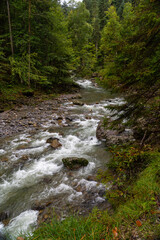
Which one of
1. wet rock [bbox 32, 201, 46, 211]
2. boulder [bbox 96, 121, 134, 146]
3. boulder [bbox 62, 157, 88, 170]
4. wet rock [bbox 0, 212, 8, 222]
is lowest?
wet rock [bbox 0, 212, 8, 222]

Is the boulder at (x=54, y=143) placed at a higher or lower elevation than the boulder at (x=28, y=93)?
lower

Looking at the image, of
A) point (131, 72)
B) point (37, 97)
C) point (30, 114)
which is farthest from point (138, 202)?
point (37, 97)

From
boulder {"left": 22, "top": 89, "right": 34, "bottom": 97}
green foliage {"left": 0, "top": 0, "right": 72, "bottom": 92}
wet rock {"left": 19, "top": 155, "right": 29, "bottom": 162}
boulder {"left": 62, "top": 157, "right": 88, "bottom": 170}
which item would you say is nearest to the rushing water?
wet rock {"left": 19, "top": 155, "right": 29, "bottom": 162}

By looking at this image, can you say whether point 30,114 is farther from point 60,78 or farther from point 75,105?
point 60,78

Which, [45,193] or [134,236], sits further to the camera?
[45,193]

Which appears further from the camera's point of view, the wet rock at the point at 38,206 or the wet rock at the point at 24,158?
the wet rock at the point at 24,158

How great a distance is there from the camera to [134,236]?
69.6 inches

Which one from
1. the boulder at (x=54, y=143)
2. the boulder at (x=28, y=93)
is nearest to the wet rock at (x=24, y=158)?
the boulder at (x=54, y=143)

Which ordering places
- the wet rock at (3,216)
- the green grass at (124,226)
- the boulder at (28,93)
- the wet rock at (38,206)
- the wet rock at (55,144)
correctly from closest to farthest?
the green grass at (124,226) < the wet rock at (3,216) < the wet rock at (38,206) < the wet rock at (55,144) < the boulder at (28,93)

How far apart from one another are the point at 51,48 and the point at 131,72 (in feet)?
55.1

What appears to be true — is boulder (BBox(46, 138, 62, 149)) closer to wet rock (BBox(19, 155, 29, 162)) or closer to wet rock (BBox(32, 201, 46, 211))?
wet rock (BBox(19, 155, 29, 162))

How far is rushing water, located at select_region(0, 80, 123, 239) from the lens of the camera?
3.78m

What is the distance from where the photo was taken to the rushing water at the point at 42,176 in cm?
378

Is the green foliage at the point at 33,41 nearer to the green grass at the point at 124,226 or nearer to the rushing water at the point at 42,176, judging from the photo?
the rushing water at the point at 42,176
